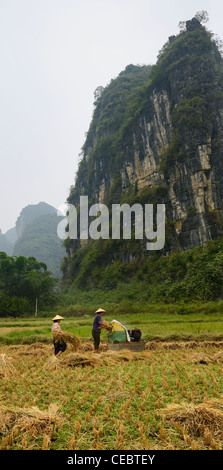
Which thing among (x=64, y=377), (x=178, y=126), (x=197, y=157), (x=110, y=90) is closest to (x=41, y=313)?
Result: (x=197, y=157)

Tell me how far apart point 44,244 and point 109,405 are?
86296 mm

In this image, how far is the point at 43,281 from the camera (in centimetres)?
3231

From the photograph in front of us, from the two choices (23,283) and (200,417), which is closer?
(200,417)

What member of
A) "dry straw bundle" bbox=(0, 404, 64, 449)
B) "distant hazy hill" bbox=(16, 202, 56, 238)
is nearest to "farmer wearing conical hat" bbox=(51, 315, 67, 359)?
"dry straw bundle" bbox=(0, 404, 64, 449)

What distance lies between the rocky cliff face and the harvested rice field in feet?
72.3

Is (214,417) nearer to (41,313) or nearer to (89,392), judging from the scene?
(89,392)

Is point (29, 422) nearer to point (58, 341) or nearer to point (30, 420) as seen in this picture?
point (30, 420)

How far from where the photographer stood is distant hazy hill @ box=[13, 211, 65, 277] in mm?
81000

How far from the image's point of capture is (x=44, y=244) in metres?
87.6

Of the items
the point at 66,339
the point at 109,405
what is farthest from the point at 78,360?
the point at 109,405
